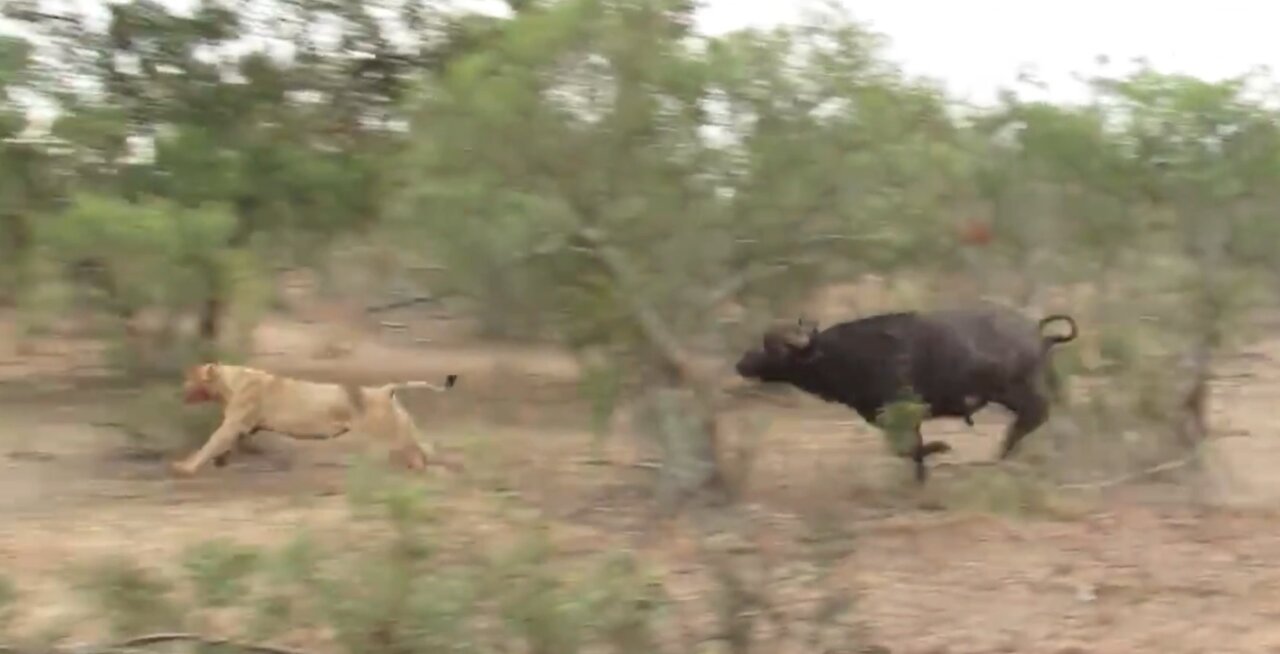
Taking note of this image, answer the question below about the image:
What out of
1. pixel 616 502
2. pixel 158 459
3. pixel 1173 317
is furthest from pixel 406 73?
pixel 1173 317

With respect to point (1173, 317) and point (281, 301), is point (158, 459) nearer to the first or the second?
point (281, 301)

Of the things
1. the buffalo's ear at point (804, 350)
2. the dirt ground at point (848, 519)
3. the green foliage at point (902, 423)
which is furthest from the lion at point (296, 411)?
the green foliage at point (902, 423)

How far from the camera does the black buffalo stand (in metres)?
10.7

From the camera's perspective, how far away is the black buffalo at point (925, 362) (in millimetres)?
10719

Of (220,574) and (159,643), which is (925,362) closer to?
(220,574)

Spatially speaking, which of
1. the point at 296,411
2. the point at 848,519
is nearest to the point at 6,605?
the point at 296,411

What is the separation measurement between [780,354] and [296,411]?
3.12 meters

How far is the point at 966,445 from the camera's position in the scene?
12742mm

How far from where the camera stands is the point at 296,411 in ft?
33.9

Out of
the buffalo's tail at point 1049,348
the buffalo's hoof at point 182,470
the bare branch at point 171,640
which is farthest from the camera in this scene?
the buffalo's tail at point 1049,348

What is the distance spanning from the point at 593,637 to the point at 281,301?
8603 millimetres

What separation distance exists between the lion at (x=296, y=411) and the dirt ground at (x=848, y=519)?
0.35m

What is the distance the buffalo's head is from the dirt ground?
698mm

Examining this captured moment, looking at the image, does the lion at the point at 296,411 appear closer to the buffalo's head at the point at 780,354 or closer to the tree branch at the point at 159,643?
the buffalo's head at the point at 780,354
